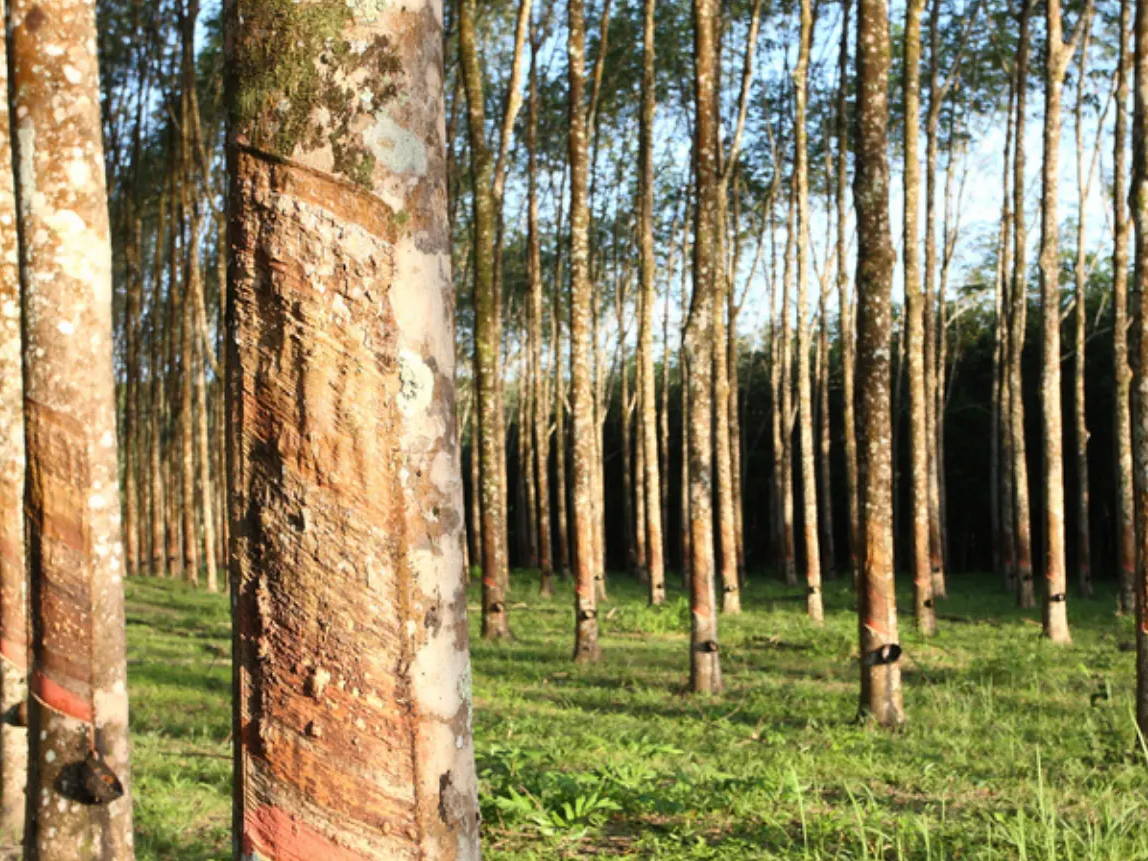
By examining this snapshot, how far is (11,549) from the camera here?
4898mm

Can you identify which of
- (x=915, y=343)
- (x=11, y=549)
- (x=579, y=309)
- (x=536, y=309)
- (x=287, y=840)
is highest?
(x=536, y=309)

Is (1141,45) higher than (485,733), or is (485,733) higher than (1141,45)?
(1141,45)

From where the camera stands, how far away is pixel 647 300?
15031 millimetres

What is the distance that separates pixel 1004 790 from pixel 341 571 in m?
5.16

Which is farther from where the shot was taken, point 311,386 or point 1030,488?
point 1030,488

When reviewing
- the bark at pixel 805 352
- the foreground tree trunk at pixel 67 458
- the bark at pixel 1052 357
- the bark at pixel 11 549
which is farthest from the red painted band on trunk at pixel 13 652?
the bark at pixel 805 352

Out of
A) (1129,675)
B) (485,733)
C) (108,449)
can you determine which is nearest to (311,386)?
(108,449)

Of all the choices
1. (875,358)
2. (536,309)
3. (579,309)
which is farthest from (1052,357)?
(536,309)

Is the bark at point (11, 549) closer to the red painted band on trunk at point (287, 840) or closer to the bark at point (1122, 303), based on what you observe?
the red painted band on trunk at point (287, 840)

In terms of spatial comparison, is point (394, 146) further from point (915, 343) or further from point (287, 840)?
point (915, 343)

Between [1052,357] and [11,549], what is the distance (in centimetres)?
1112

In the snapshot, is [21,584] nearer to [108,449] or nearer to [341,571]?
[108,449]

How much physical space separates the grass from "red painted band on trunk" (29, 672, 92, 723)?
1.58m

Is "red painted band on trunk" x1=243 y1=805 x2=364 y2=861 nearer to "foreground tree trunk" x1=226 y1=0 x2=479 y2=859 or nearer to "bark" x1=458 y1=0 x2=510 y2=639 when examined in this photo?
"foreground tree trunk" x1=226 y1=0 x2=479 y2=859
